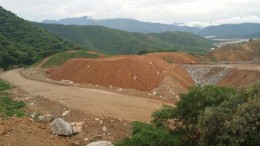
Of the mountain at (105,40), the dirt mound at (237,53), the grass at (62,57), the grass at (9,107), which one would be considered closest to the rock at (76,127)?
the grass at (9,107)

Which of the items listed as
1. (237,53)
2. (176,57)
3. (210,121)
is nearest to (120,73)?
(210,121)

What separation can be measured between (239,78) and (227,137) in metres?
24.8

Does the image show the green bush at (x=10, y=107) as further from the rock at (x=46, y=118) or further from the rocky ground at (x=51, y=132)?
the rock at (x=46, y=118)

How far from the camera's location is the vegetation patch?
536 inches

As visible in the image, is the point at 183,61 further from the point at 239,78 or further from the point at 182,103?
the point at 182,103

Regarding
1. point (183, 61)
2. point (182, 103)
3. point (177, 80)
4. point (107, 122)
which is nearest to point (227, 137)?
point (182, 103)

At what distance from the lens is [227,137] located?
13617 mm

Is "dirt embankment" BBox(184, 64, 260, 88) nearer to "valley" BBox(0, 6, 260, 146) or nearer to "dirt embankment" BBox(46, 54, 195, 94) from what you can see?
"valley" BBox(0, 6, 260, 146)

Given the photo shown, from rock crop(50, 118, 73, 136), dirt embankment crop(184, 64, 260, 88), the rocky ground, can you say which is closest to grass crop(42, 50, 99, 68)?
dirt embankment crop(184, 64, 260, 88)

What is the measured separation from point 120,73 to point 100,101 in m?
7.83

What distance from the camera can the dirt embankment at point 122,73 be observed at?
1360 inches

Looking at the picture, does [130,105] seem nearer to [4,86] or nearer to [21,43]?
[4,86]

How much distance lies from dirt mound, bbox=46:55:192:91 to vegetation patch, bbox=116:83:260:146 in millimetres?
16118

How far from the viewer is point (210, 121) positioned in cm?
1437
